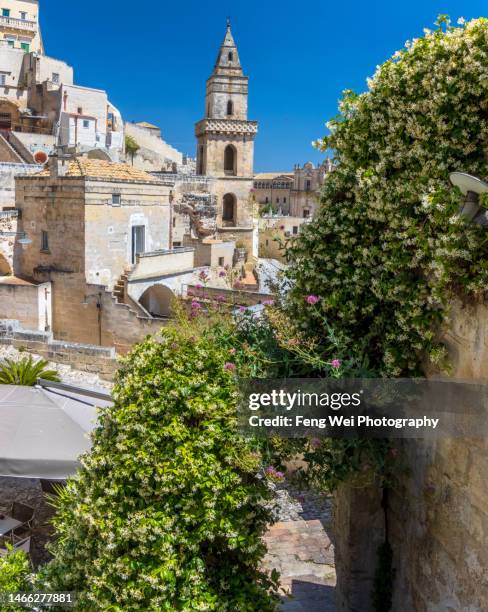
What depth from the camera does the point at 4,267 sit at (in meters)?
23.2

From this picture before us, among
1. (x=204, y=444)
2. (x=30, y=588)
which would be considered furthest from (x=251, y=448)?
(x=30, y=588)

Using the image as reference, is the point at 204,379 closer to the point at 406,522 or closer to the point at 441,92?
the point at 406,522

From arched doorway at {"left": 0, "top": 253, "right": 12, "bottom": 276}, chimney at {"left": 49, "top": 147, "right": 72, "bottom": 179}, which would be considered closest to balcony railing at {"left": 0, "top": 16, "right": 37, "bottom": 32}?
arched doorway at {"left": 0, "top": 253, "right": 12, "bottom": 276}

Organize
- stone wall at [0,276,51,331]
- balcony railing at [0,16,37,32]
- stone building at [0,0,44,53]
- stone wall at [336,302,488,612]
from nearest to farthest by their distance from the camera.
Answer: stone wall at [336,302,488,612], stone wall at [0,276,51,331], balcony railing at [0,16,37,32], stone building at [0,0,44,53]

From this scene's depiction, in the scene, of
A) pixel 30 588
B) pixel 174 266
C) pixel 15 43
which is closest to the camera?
pixel 30 588

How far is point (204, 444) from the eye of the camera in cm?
418

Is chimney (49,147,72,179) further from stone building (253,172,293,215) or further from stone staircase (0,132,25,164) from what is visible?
stone building (253,172,293,215)

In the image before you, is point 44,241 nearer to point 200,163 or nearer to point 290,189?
point 200,163

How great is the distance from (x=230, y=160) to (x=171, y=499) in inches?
1664

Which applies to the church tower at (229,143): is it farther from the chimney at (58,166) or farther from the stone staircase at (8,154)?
the chimney at (58,166)

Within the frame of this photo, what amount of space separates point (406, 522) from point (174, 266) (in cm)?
2008

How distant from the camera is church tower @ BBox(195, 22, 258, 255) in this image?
42812 mm

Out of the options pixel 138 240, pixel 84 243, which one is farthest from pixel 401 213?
pixel 138 240

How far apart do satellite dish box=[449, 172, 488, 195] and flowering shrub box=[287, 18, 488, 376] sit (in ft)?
0.21
